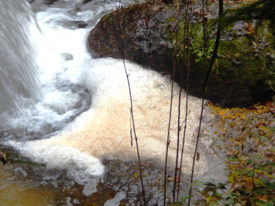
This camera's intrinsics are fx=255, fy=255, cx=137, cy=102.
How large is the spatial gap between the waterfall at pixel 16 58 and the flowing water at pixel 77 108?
18 mm

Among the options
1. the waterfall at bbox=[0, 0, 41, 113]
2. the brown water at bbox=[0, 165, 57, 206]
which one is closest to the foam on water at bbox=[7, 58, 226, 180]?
the brown water at bbox=[0, 165, 57, 206]

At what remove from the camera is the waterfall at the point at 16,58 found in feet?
16.1

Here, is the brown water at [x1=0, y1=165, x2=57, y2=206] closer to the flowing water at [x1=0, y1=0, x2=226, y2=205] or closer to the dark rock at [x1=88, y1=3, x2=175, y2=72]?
the flowing water at [x1=0, y1=0, x2=226, y2=205]

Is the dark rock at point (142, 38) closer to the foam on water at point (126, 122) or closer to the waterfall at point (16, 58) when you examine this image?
the foam on water at point (126, 122)

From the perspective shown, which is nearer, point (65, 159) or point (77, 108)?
point (65, 159)

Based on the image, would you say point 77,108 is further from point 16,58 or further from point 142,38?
point 142,38

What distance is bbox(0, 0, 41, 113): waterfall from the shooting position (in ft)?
16.1

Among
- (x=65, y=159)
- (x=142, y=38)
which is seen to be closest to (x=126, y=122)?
(x=65, y=159)

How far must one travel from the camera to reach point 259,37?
14.5 ft

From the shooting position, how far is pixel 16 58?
5.43m

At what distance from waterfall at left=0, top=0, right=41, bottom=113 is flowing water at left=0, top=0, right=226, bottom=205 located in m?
0.02

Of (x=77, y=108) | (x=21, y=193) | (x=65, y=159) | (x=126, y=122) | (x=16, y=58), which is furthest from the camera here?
(x=16, y=58)

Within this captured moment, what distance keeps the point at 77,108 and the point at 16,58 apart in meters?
1.86

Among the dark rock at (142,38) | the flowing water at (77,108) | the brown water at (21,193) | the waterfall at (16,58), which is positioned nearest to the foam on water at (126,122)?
the flowing water at (77,108)
